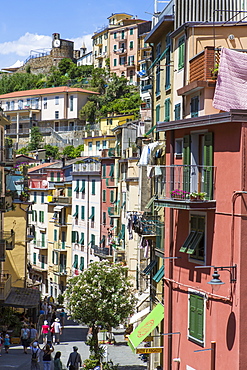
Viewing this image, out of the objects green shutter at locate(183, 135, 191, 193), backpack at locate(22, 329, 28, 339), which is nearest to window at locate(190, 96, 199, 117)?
green shutter at locate(183, 135, 191, 193)

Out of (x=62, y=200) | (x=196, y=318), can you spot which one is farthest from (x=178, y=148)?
(x=62, y=200)

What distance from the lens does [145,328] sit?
27750mm

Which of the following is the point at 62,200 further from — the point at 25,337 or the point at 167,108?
the point at 167,108

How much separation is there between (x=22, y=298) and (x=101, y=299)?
20.3 ft

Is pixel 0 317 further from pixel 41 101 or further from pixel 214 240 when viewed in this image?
pixel 41 101

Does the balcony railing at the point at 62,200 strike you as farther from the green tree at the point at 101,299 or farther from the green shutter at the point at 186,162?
the green shutter at the point at 186,162

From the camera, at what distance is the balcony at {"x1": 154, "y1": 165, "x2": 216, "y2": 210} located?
22062mm

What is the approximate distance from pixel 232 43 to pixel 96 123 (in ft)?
291

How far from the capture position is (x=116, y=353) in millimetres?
37688

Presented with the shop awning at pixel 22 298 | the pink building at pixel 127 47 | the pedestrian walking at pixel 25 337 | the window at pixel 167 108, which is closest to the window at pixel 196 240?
the window at pixel 167 108

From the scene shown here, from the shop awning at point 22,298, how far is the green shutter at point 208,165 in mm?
21020

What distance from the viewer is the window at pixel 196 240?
2259 cm

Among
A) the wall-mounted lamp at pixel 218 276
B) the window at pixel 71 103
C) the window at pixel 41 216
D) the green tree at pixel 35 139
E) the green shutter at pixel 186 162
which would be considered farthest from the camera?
the window at pixel 71 103

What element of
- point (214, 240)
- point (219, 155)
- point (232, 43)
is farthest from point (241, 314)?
point (232, 43)
